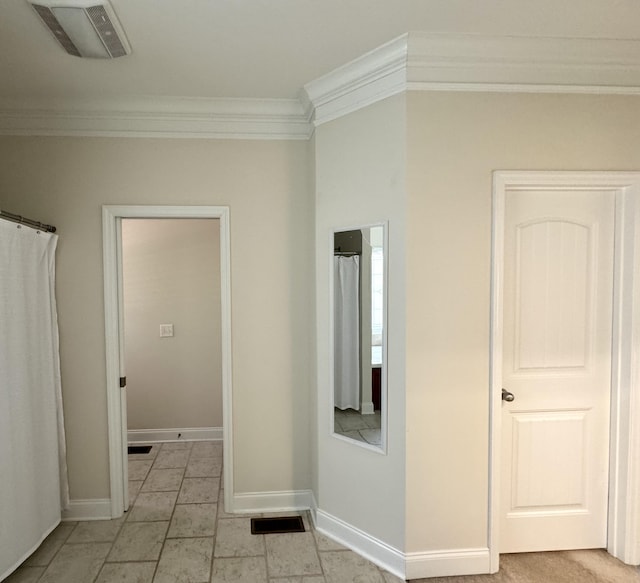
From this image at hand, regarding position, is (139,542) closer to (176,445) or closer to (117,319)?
(117,319)

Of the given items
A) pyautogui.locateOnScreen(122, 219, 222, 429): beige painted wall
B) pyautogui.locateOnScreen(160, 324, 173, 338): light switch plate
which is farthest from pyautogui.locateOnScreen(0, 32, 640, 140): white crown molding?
pyautogui.locateOnScreen(160, 324, 173, 338): light switch plate

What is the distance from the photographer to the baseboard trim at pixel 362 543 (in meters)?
2.19

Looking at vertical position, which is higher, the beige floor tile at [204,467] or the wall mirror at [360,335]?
the wall mirror at [360,335]

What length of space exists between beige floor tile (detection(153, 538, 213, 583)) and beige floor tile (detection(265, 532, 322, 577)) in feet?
1.14

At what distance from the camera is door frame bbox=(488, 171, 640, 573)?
212 centimetres

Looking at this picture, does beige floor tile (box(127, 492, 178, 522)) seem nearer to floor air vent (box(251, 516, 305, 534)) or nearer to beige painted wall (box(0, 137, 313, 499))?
beige painted wall (box(0, 137, 313, 499))

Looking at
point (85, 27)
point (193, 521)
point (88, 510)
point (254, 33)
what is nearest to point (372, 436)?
point (193, 521)

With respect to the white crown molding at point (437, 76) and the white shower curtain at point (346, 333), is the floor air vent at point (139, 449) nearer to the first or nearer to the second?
the white shower curtain at point (346, 333)

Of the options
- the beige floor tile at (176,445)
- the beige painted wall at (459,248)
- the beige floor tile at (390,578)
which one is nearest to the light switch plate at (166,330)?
the beige floor tile at (176,445)

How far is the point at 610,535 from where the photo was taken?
2311 mm

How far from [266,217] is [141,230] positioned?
5.97 ft

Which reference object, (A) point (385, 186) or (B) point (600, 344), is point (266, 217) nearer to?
(A) point (385, 186)

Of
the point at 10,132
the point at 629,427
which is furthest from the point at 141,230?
the point at 629,427

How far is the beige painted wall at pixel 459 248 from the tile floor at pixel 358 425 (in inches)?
8.2
